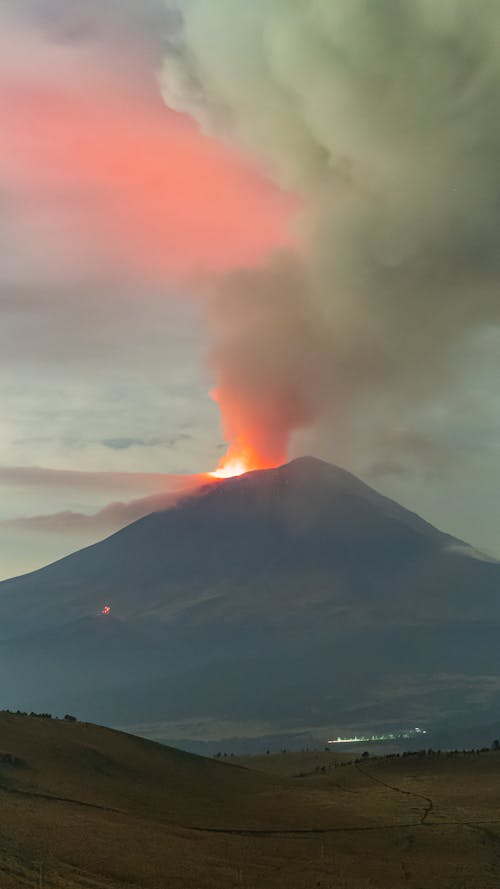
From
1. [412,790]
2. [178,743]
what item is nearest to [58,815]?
[412,790]

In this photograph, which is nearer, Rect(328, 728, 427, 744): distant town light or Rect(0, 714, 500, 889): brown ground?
Rect(0, 714, 500, 889): brown ground

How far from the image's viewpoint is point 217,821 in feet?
124

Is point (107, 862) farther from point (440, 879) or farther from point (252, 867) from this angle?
point (440, 879)

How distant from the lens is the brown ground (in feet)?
86.8

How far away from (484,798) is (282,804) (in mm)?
10552

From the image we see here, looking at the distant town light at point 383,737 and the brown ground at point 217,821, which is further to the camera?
the distant town light at point 383,737

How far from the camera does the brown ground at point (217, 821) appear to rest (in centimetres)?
2645

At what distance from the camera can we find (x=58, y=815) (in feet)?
104

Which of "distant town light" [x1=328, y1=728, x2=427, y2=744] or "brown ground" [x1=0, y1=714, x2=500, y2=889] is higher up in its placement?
"brown ground" [x1=0, y1=714, x2=500, y2=889]

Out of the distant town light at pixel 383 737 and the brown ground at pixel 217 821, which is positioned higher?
the brown ground at pixel 217 821

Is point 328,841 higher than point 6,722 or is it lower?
lower

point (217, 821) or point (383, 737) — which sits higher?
point (217, 821)

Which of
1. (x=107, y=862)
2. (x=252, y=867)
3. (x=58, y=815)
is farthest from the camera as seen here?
(x=58, y=815)

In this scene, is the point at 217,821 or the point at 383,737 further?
the point at 383,737
